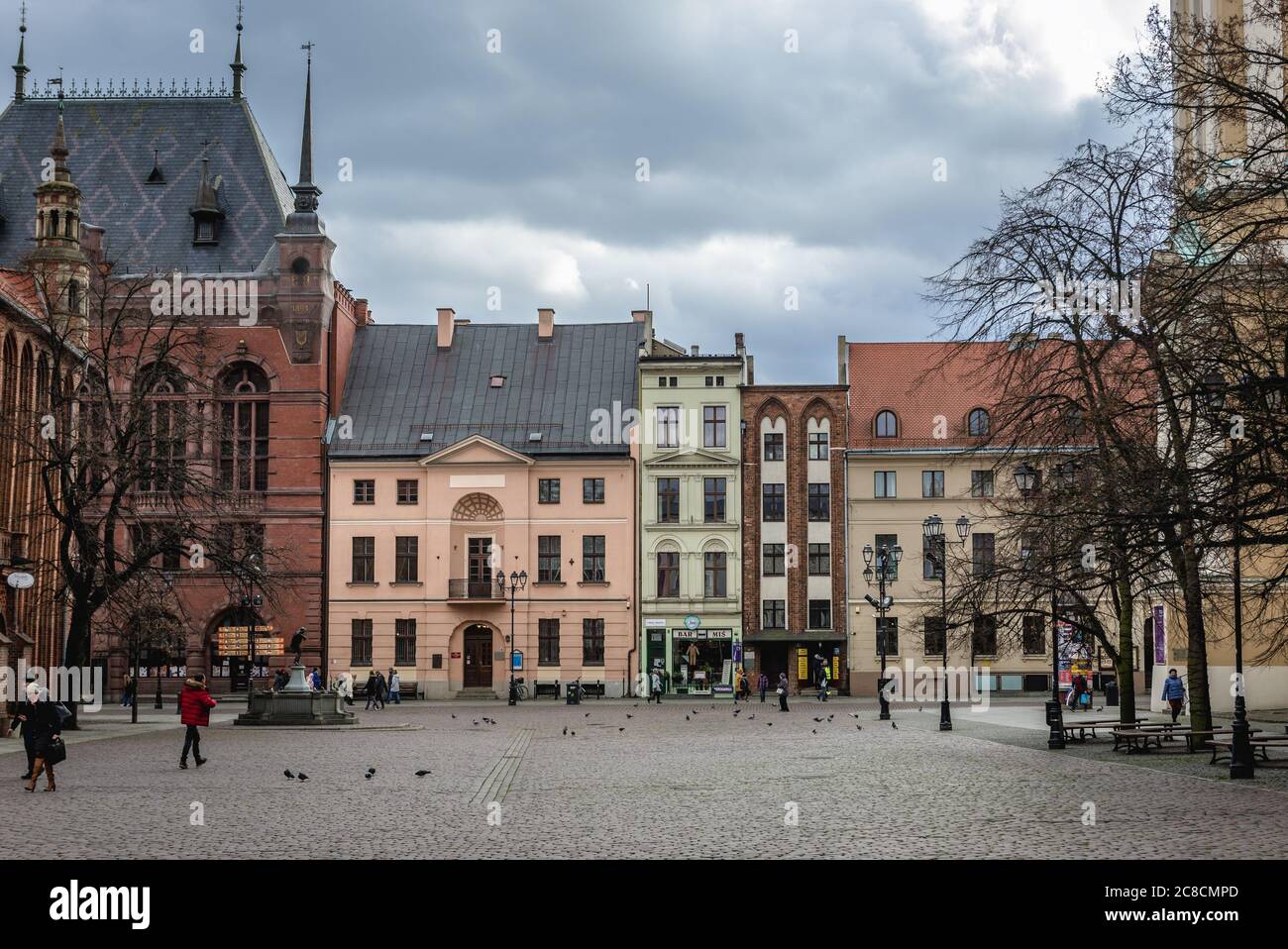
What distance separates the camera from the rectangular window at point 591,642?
2655 inches

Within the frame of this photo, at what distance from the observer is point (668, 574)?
68062 mm

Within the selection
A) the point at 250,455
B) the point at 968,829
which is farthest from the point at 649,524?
the point at 968,829

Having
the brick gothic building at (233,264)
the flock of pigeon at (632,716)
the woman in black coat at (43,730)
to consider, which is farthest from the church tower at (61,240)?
the woman in black coat at (43,730)

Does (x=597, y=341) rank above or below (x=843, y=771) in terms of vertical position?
above

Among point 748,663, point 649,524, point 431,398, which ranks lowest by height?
point 748,663

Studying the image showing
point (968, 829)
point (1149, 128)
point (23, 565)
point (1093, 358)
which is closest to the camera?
point (968, 829)

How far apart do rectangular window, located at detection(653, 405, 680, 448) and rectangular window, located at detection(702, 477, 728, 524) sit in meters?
2.30

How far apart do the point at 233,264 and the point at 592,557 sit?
2095 cm

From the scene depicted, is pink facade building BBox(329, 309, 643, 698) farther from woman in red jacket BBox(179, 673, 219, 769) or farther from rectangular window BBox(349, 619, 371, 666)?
woman in red jacket BBox(179, 673, 219, 769)

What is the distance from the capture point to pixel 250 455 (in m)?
67.1

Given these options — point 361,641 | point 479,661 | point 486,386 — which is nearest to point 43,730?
point 479,661

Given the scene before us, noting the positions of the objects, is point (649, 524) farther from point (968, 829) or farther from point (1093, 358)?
point (968, 829)

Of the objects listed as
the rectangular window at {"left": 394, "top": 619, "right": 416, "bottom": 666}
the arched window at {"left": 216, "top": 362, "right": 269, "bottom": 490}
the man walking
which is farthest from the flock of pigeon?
the arched window at {"left": 216, "top": 362, "right": 269, "bottom": 490}

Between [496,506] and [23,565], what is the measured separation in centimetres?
3227
